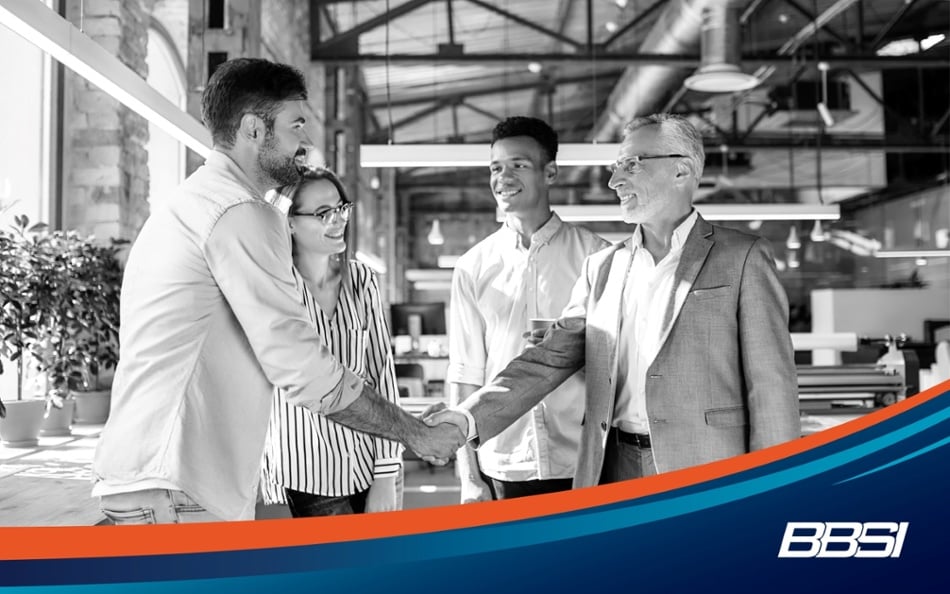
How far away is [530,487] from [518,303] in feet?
1.55

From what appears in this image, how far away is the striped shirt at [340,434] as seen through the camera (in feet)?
6.49

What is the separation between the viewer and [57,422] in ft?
11.8

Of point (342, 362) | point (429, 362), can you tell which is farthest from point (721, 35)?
point (342, 362)

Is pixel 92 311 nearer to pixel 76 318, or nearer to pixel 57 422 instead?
pixel 76 318

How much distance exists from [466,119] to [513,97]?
1.19 metres

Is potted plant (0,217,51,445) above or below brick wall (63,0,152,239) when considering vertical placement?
below

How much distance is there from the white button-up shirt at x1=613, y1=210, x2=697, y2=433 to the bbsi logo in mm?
615

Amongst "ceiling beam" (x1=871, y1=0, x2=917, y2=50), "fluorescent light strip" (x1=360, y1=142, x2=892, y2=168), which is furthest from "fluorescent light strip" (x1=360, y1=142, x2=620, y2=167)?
"ceiling beam" (x1=871, y1=0, x2=917, y2=50)

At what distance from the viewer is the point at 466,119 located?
1527 cm

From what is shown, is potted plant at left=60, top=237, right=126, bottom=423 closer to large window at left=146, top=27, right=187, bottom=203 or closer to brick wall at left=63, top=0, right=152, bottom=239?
brick wall at left=63, top=0, right=152, bottom=239

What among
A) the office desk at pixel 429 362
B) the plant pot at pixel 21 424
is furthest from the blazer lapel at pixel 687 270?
the office desk at pixel 429 362

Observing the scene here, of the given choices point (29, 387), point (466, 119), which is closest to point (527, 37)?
point (466, 119)

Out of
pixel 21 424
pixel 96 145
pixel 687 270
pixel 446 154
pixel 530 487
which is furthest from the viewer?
pixel 446 154

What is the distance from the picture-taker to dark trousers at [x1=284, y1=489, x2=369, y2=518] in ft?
6.49
